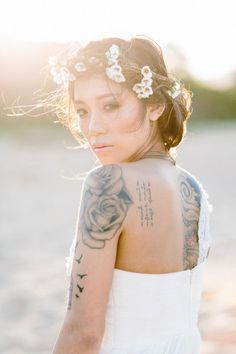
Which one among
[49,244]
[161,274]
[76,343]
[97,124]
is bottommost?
[76,343]

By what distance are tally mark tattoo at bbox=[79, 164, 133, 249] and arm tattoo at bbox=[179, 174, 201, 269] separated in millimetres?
211

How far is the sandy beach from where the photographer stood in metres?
5.71

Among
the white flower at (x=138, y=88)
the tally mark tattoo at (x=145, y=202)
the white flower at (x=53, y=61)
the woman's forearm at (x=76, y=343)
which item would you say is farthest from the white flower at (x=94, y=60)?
the woman's forearm at (x=76, y=343)

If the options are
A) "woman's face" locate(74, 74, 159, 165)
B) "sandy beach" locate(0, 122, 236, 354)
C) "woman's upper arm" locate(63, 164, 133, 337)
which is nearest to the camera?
"woman's upper arm" locate(63, 164, 133, 337)

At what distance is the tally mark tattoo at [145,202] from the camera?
1.97 meters

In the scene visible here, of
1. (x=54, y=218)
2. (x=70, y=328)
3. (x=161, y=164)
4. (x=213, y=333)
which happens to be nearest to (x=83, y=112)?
(x=161, y=164)

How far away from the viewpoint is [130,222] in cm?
197

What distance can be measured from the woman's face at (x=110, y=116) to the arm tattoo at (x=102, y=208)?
0.78ft

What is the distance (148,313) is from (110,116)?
0.57 metres

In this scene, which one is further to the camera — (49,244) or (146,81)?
(49,244)

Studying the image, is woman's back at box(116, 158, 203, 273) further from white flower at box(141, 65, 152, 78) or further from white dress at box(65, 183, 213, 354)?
white flower at box(141, 65, 152, 78)

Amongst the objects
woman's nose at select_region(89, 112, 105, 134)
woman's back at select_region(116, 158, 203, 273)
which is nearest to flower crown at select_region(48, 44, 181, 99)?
woman's nose at select_region(89, 112, 105, 134)

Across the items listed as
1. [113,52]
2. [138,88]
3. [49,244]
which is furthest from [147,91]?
[49,244]

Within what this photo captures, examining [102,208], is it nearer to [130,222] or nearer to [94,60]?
[130,222]
